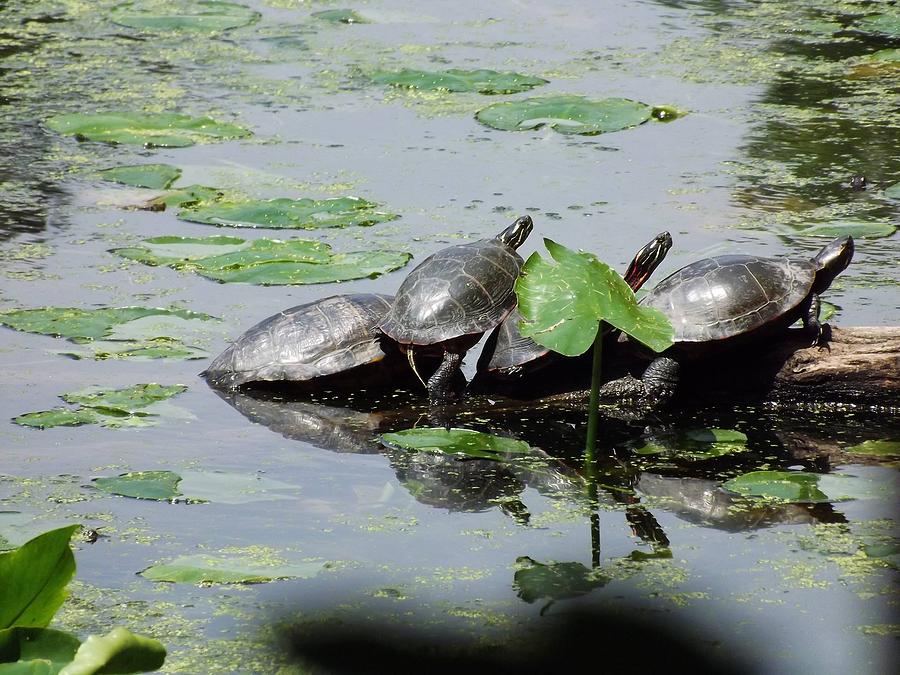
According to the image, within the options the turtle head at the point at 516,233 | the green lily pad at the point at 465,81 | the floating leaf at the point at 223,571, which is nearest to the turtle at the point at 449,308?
the turtle head at the point at 516,233

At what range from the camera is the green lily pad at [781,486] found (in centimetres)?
344

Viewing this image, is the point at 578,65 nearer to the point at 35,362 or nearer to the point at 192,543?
the point at 35,362

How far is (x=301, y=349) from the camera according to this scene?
442 centimetres

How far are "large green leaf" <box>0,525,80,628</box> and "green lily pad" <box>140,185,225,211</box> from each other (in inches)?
177

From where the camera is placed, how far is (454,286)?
4.43 m

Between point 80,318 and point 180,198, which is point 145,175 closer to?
point 180,198

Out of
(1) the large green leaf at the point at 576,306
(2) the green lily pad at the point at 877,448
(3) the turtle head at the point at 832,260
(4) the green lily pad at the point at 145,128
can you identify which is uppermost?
(1) the large green leaf at the point at 576,306

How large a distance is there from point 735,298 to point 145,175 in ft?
11.6

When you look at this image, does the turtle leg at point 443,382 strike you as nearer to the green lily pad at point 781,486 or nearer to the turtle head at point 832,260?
the green lily pad at point 781,486

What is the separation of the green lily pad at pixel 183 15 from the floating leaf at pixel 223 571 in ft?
24.0

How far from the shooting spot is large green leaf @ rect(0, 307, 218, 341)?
4.65 metres

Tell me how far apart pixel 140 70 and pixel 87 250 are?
11.4 ft

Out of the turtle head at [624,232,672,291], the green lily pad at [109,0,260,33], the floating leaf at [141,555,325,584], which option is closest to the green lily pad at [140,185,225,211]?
the turtle head at [624,232,672,291]

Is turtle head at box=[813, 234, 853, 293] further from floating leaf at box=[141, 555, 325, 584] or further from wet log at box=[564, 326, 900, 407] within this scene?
floating leaf at box=[141, 555, 325, 584]
